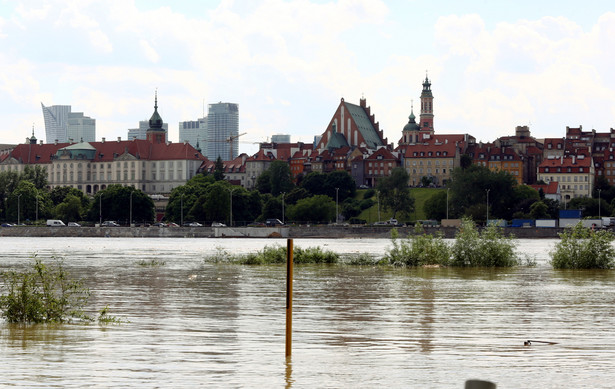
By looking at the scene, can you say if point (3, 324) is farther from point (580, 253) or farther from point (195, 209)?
point (195, 209)

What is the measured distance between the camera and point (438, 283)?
38.0 m

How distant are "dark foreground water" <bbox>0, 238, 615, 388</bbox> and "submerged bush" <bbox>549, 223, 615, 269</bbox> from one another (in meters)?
12.7

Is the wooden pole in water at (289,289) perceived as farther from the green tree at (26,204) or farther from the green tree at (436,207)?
the green tree at (26,204)

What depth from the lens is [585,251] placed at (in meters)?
48.3

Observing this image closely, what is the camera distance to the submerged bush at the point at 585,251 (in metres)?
47.9

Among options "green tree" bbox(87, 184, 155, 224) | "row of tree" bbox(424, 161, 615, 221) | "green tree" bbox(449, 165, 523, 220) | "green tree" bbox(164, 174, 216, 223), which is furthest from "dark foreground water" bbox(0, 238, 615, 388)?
"green tree" bbox(87, 184, 155, 224)

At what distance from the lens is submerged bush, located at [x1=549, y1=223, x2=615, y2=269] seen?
47938 millimetres

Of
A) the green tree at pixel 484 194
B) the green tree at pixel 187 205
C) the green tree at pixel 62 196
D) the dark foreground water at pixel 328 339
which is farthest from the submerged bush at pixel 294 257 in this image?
the green tree at pixel 62 196

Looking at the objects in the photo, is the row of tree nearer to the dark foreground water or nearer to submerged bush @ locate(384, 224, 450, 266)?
submerged bush @ locate(384, 224, 450, 266)

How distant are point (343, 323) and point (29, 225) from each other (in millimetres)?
159316

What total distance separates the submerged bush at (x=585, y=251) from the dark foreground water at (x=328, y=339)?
12721 mm

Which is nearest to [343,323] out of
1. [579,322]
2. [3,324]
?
[579,322]

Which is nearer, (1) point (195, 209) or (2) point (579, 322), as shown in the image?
(2) point (579, 322)

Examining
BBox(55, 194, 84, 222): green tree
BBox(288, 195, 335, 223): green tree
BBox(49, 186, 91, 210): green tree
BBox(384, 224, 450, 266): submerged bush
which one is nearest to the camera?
BBox(384, 224, 450, 266): submerged bush
